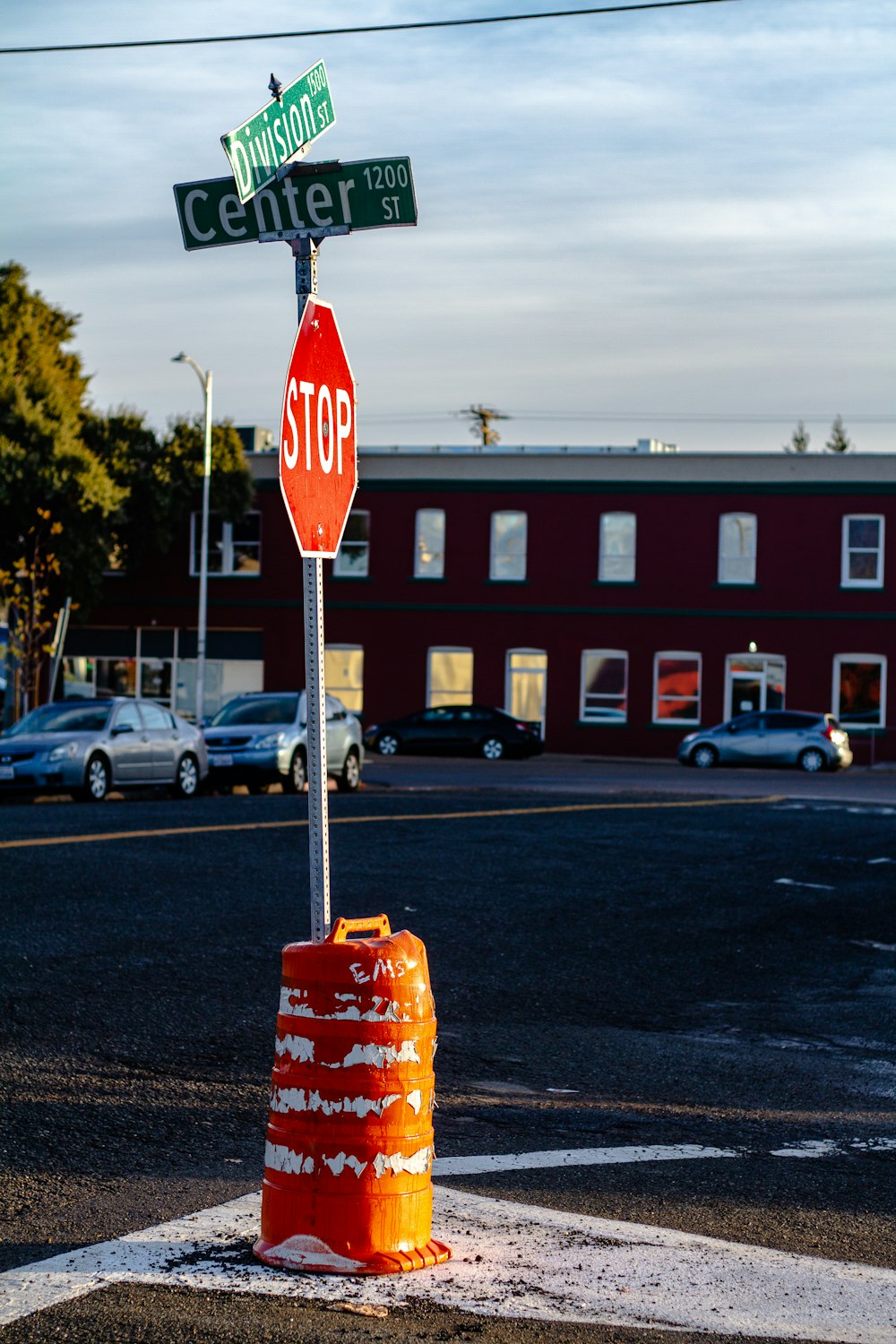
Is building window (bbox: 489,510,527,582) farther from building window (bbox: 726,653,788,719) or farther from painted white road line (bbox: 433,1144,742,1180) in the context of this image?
painted white road line (bbox: 433,1144,742,1180)

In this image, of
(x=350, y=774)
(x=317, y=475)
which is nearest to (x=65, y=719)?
(x=350, y=774)

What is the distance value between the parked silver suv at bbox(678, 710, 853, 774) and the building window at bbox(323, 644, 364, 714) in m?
11.3

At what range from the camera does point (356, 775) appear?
2748 centimetres

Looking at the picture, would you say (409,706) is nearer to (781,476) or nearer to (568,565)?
(568,565)

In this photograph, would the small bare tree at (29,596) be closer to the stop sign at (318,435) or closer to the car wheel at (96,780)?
the car wheel at (96,780)

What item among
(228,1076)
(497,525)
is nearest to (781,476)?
(497,525)

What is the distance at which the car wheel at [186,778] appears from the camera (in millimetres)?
24156

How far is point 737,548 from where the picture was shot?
46.0m

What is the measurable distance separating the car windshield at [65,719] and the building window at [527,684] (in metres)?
24.7

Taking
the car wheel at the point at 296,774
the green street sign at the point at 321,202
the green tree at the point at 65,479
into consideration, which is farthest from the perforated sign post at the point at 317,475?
the green tree at the point at 65,479

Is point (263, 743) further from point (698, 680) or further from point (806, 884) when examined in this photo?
point (698, 680)

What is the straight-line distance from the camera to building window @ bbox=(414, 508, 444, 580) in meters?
47.8

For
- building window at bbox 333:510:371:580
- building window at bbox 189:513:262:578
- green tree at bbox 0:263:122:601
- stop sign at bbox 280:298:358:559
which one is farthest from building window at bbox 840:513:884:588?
stop sign at bbox 280:298:358:559

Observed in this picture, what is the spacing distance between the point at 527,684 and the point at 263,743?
905 inches
